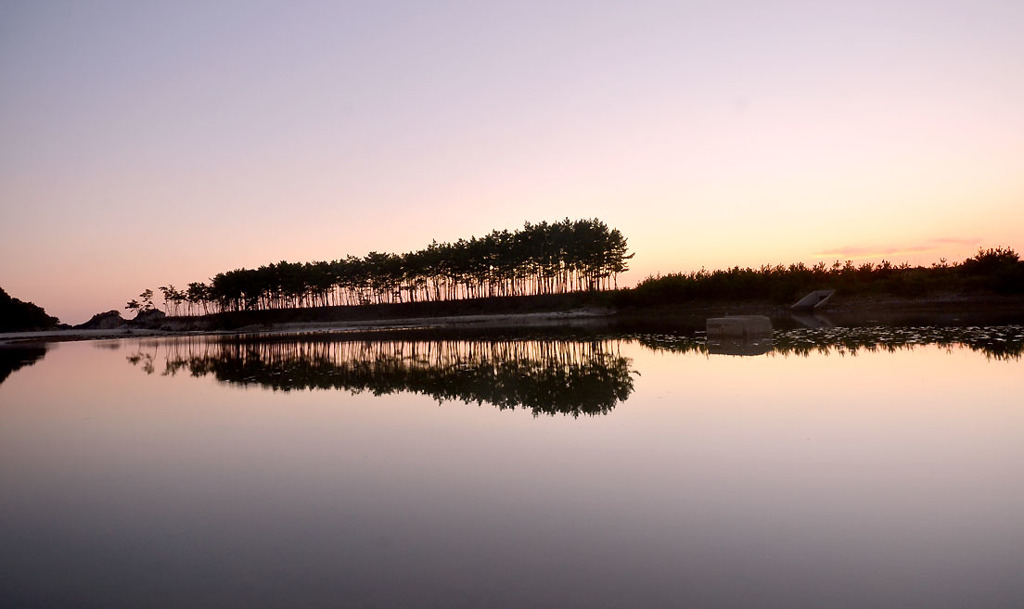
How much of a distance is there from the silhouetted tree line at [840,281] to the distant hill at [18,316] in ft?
459

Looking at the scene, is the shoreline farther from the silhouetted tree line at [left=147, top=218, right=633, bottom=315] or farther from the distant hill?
the distant hill

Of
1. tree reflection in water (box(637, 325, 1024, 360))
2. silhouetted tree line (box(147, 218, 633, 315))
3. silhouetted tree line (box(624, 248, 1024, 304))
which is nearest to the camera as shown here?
tree reflection in water (box(637, 325, 1024, 360))

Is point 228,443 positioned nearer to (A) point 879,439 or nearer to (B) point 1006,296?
(A) point 879,439

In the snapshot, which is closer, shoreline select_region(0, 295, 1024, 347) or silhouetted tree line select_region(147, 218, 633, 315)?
shoreline select_region(0, 295, 1024, 347)

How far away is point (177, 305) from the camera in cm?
16062

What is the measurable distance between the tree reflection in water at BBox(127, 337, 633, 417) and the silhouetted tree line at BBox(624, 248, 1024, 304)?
1939 inches

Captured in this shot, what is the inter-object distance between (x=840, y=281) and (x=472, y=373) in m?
65.5

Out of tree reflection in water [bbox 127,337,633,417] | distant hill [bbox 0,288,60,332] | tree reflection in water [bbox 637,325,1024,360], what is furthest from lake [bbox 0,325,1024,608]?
distant hill [bbox 0,288,60,332]

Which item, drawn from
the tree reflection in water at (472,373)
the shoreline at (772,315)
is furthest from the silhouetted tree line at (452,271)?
the tree reflection in water at (472,373)

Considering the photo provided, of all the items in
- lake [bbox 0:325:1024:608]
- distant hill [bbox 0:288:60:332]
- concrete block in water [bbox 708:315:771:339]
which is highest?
distant hill [bbox 0:288:60:332]

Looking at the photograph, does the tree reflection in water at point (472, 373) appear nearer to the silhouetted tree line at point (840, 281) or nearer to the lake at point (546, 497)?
the lake at point (546, 497)

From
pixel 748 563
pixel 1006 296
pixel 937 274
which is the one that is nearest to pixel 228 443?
pixel 748 563

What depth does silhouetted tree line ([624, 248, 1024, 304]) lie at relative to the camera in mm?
60062

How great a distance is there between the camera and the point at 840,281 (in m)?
72.4
